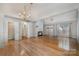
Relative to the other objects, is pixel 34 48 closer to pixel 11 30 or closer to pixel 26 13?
pixel 11 30

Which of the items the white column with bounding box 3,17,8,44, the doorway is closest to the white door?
the doorway

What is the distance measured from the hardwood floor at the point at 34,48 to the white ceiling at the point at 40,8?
460 mm

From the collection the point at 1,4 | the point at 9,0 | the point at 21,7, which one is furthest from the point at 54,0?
the point at 1,4

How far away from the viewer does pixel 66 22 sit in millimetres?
2109

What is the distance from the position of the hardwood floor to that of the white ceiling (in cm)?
46

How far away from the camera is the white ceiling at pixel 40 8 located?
83.4 inches

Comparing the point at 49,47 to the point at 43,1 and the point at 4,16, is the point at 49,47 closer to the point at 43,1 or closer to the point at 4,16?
the point at 43,1

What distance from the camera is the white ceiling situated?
2.12m

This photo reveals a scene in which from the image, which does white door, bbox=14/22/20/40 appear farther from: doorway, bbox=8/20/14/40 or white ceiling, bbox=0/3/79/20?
white ceiling, bbox=0/3/79/20

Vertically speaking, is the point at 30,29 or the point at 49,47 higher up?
the point at 30,29

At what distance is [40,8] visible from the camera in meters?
2.16

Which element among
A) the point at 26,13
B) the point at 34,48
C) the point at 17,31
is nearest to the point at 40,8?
the point at 26,13

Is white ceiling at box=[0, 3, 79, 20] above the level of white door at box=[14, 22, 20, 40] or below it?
above

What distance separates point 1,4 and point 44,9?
29.7 inches
